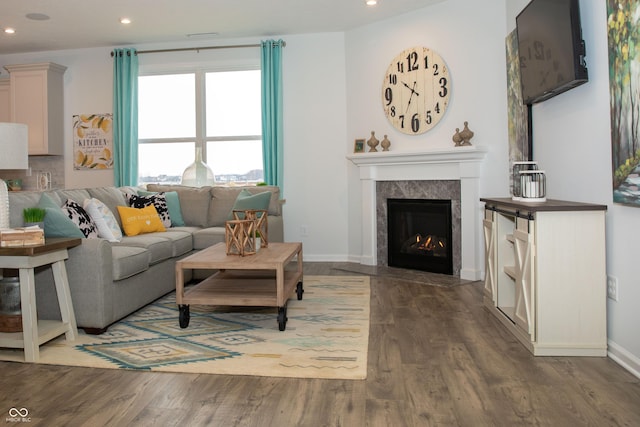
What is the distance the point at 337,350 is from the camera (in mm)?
2641

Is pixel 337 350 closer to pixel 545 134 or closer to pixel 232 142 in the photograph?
pixel 545 134

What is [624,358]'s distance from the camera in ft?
7.70

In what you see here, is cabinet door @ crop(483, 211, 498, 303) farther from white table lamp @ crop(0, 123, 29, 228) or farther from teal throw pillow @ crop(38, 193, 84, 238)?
white table lamp @ crop(0, 123, 29, 228)

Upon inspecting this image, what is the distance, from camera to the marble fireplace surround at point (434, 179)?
15.1 feet

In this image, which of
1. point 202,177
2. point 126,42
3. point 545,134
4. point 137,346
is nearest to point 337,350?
point 137,346

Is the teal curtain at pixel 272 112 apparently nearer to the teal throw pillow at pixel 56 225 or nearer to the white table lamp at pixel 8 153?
the teal throw pillow at pixel 56 225

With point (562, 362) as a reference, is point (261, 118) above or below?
above

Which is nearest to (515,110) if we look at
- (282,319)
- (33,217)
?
(282,319)

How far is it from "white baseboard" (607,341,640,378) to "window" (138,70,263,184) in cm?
439

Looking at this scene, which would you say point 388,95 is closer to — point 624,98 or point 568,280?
point 624,98

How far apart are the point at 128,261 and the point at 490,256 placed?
2461 millimetres

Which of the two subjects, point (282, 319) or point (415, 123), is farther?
point (415, 123)

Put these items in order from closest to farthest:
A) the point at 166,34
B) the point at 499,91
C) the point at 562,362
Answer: the point at 562,362
the point at 499,91
the point at 166,34

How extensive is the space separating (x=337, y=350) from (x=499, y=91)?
316cm
